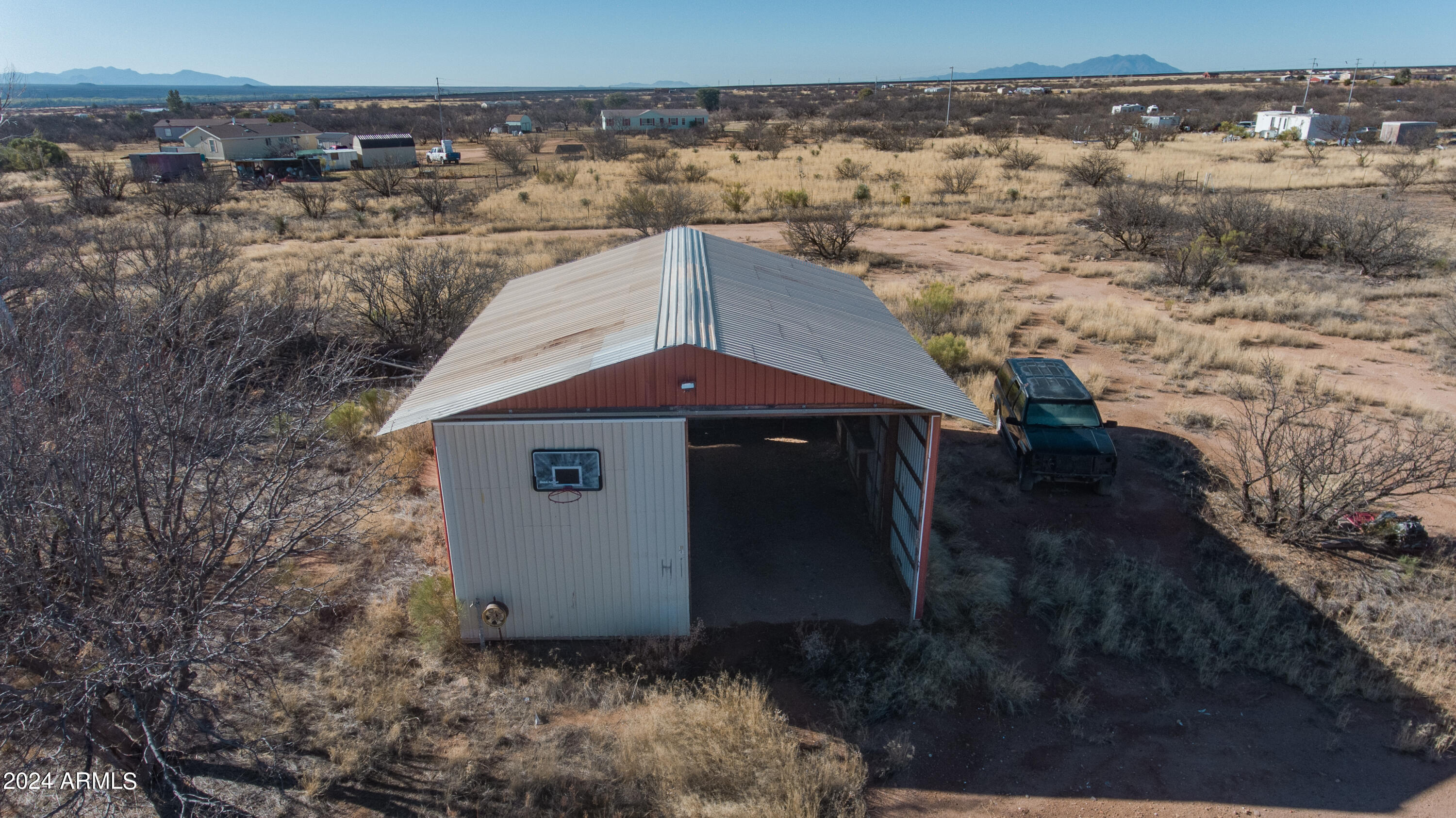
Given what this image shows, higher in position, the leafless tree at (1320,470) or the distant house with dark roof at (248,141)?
the distant house with dark roof at (248,141)

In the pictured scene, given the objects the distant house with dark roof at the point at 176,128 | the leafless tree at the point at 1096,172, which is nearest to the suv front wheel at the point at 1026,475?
the leafless tree at the point at 1096,172

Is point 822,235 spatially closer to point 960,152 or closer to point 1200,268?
point 1200,268

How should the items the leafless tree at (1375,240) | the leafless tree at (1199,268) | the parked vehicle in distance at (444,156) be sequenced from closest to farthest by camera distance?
the leafless tree at (1199,268) → the leafless tree at (1375,240) → the parked vehicle in distance at (444,156)

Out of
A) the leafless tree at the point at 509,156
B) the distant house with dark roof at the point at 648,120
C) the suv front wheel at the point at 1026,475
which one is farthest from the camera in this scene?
the distant house with dark roof at the point at 648,120

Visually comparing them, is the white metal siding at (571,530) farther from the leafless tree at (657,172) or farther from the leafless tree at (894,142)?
the leafless tree at (894,142)

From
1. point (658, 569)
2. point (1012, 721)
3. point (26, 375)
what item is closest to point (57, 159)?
point (26, 375)

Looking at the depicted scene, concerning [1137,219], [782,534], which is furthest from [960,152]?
[782,534]

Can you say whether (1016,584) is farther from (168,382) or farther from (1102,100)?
(1102,100)
